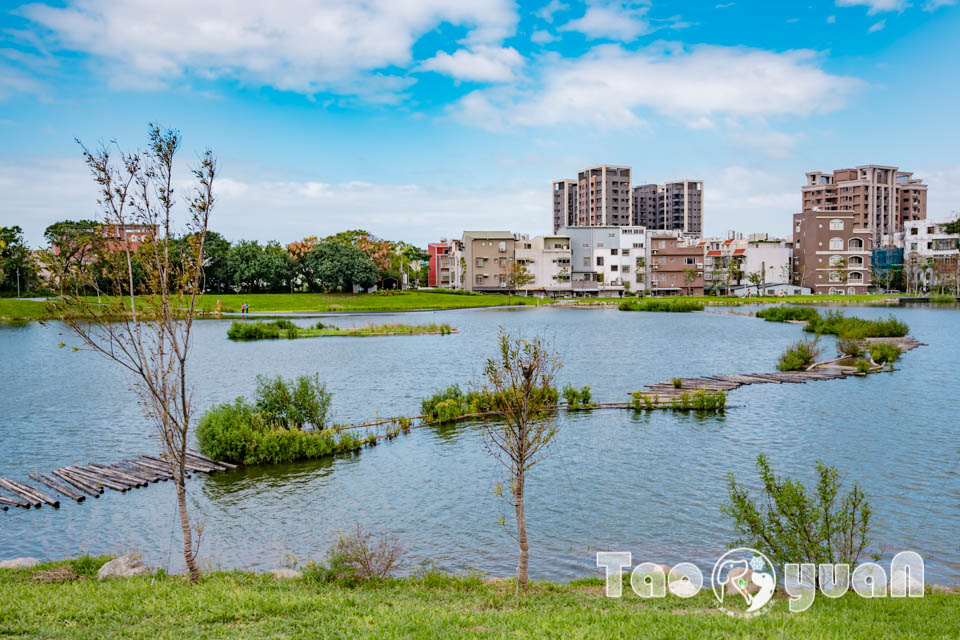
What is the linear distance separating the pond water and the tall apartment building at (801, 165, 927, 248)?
152966 millimetres

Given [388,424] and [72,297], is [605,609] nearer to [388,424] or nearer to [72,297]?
[72,297]

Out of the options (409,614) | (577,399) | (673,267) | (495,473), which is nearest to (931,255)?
(673,267)

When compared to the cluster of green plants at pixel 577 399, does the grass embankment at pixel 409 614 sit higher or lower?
higher

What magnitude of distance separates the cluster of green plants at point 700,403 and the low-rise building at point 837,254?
117 meters

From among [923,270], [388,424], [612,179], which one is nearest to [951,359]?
[388,424]

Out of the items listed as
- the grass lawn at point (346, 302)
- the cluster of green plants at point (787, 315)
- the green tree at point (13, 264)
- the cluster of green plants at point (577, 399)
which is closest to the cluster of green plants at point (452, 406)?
the cluster of green plants at point (577, 399)

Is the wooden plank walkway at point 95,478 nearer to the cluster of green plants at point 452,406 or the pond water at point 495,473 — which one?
the pond water at point 495,473

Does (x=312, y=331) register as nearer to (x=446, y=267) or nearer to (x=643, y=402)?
(x=643, y=402)

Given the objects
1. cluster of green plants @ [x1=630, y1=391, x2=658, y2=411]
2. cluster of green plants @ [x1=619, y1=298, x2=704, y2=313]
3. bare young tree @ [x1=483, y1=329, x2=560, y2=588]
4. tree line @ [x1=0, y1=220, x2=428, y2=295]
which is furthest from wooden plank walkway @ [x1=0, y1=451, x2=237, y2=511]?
cluster of green plants @ [x1=619, y1=298, x2=704, y2=313]

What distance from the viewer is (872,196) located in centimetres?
17362

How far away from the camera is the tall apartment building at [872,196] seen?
172875 mm

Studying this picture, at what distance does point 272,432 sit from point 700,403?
1783 cm

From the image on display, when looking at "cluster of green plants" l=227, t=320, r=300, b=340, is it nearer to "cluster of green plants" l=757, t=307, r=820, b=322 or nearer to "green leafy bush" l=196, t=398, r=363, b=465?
"green leafy bush" l=196, t=398, r=363, b=465

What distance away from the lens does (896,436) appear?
76.3 ft
